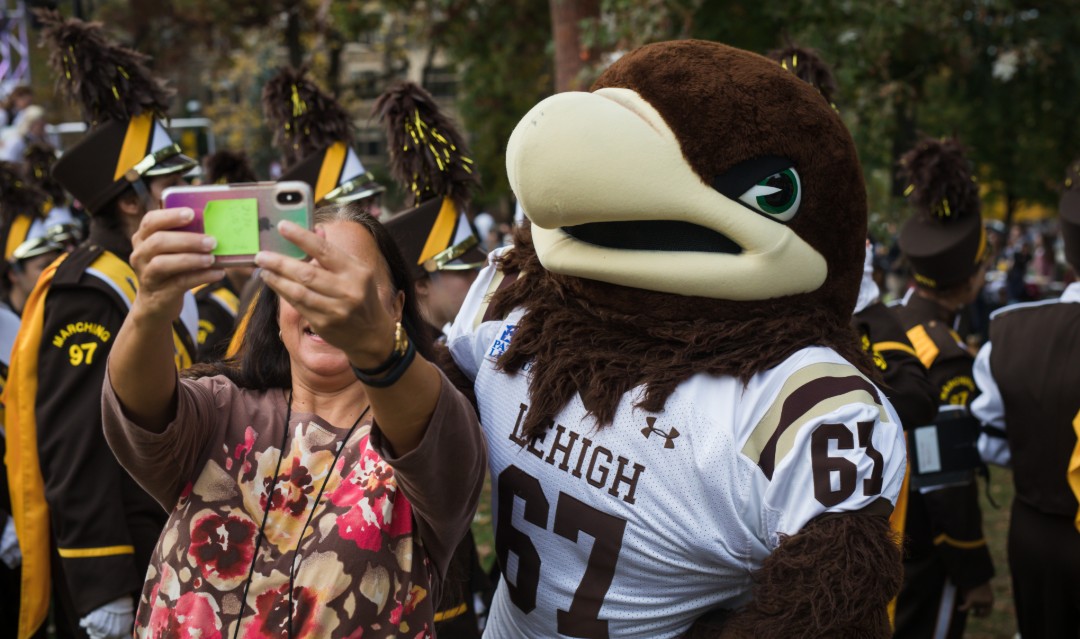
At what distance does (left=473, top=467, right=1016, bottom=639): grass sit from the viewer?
5.59 m

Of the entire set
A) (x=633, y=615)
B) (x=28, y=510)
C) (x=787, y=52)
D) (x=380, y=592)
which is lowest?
(x=28, y=510)

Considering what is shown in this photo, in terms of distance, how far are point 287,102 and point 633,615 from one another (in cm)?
360

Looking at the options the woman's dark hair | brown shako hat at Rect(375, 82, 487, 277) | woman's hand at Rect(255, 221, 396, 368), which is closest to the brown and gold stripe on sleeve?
the woman's dark hair

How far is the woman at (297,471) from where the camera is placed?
1678mm

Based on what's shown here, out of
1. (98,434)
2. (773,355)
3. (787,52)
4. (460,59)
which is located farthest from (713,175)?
(460,59)

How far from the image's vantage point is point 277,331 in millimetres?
2168

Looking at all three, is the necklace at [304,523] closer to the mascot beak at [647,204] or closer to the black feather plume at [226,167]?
the mascot beak at [647,204]

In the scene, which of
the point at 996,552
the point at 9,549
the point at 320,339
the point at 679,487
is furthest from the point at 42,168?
the point at 996,552

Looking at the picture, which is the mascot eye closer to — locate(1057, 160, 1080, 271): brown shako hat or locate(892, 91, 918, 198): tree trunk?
locate(1057, 160, 1080, 271): brown shako hat

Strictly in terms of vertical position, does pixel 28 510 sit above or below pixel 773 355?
below

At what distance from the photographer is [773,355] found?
202 cm

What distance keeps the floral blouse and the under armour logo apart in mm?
373

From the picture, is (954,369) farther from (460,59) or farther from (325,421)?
(460,59)

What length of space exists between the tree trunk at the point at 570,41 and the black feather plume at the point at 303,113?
269 cm
